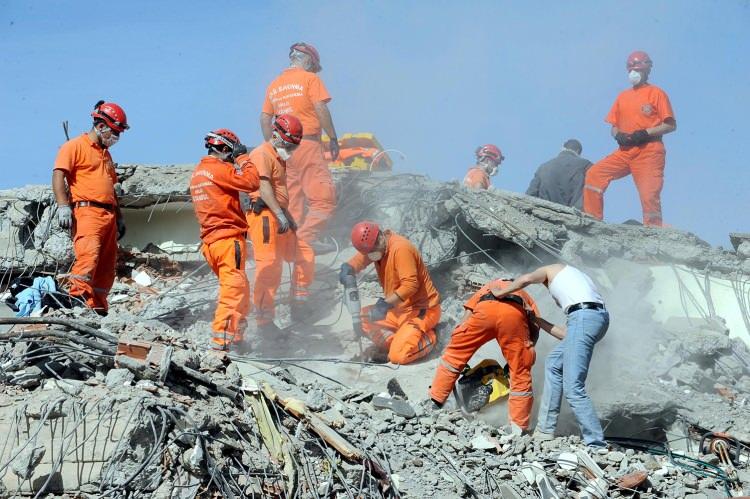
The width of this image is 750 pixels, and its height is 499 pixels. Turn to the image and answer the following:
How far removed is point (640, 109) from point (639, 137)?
1.26ft

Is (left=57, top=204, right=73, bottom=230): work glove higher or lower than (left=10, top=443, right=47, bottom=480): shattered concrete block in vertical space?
higher

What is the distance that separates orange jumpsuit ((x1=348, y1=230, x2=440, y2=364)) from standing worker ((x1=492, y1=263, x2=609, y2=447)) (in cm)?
153

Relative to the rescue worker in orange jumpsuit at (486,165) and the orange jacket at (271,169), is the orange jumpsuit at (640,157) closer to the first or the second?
the rescue worker in orange jumpsuit at (486,165)

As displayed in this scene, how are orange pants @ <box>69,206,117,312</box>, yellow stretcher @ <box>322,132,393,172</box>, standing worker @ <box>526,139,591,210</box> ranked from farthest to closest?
yellow stretcher @ <box>322,132,393,172</box> < standing worker @ <box>526,139,591,210</box> < orange pants @ <box>69,206,117,312</box>

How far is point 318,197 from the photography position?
9.58 m

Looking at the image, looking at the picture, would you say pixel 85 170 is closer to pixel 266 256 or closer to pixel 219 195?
pixel 219 195

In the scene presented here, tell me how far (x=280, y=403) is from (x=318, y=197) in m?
4.07

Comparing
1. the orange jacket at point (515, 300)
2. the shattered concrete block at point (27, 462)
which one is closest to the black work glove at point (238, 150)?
the orange jacket at point (515, 300)

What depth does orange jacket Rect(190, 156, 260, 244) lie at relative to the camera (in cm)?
774

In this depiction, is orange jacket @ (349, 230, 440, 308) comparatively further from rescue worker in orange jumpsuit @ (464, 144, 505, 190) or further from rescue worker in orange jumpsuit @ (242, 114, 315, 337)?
rescue worker in orange jumpsuit @ (464, 144, 505, 190)

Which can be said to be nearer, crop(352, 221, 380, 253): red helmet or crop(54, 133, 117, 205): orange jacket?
crop(54, 133, 117, 205): orange jacket

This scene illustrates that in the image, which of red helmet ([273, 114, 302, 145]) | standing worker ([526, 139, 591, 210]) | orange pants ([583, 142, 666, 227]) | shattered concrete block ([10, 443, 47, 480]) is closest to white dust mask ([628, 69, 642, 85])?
orange pants ([583, 142, 666, 227])

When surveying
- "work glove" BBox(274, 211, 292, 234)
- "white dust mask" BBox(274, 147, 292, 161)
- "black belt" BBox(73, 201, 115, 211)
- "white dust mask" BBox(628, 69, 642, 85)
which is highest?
"white dust mask" BBox(628, 69, 642, 85)

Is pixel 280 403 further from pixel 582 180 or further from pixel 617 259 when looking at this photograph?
pixel 582 180
